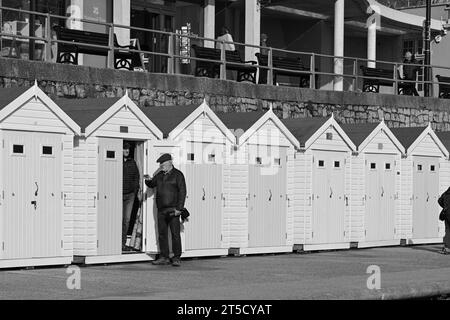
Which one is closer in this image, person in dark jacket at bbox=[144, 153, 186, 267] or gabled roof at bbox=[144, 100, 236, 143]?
person in dark jacket at bbox=[144, 153, 186, 267]

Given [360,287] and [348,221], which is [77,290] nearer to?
[360,287]

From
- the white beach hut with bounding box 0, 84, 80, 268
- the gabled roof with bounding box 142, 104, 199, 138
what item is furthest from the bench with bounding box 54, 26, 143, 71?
the white beach hut with bounding box 0, 84, 80, 268

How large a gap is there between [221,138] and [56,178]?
3809mm

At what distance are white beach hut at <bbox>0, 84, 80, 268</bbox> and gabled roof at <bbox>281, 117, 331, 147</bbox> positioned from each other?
18.8 ft

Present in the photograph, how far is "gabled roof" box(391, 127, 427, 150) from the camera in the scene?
987 inches

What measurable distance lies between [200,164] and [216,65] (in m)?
7.09

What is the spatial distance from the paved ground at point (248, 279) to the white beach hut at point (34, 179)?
399mm

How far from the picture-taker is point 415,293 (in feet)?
50.3

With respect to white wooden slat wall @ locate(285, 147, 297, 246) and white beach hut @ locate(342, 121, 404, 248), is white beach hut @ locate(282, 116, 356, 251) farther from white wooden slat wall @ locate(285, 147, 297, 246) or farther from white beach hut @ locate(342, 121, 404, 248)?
white beach hut @ locate(342, 121, 404, 248)

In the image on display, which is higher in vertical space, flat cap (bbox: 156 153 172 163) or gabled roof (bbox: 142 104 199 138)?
gabled roof (bbox: 142 104 199 138)

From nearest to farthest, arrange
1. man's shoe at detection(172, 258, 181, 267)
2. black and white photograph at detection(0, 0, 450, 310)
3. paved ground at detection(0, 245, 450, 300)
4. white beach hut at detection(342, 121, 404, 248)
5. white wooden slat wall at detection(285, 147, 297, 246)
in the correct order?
1. paved ground at detection(0, 245, 450, 300)
2. black and white photograph at detection(0, 0, 450, 310)
3. man's shoe at detection(172, 258, 181, 267)
4. white wooden slat wall at detection(285, 147, 297, 246)
5. white beach hut at detection(342, 121, 404, 248)

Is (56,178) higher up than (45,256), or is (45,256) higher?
(56,178)

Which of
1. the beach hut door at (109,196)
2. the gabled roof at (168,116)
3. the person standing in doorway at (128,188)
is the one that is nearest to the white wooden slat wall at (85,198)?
the beach hut door at (109,196)
